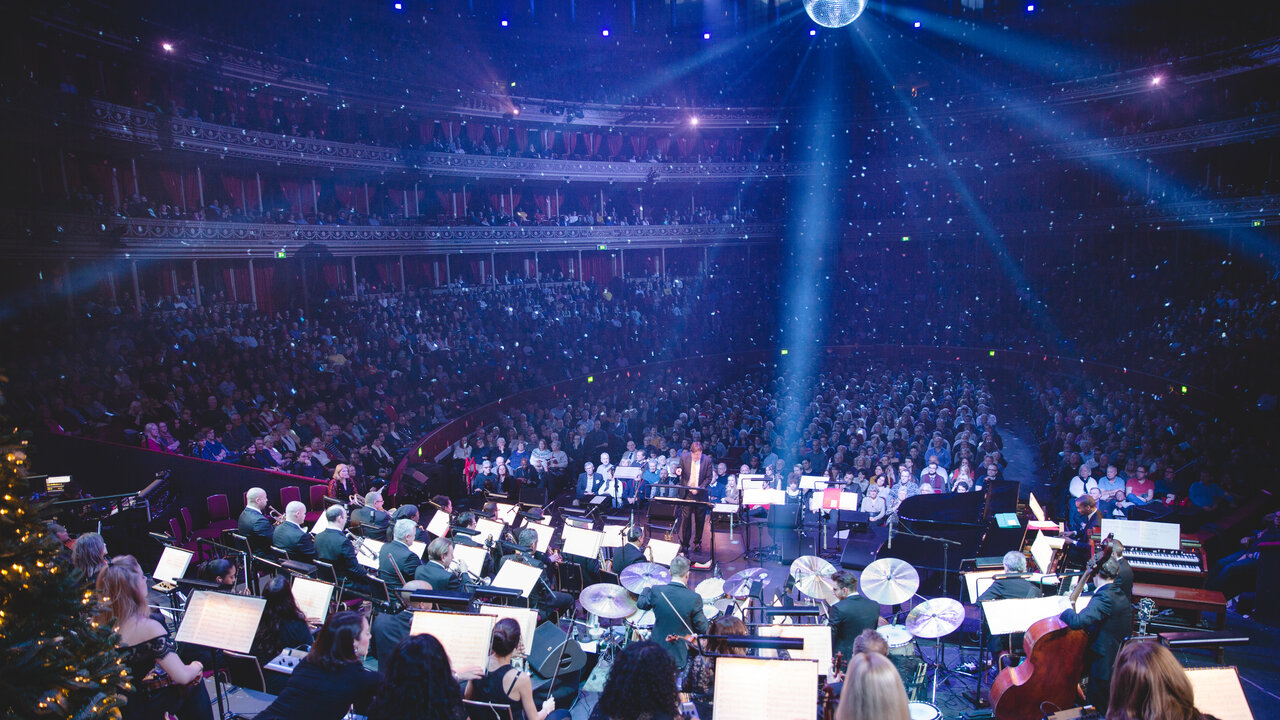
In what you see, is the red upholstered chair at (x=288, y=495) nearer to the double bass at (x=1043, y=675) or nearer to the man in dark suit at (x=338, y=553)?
the man in dark suit at (x=338, y=553)

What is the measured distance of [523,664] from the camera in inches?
222

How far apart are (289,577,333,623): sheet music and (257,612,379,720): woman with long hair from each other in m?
2.03

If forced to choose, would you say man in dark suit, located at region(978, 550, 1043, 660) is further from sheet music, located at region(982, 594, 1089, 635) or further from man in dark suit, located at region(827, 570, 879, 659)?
man in dark suit, located at region(827, 570, 879, 659)

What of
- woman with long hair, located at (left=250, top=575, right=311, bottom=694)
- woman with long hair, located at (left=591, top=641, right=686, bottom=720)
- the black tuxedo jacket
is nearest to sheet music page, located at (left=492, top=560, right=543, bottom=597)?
woman with long hair, located at (left=250, top=575, right=311, bottom=694)

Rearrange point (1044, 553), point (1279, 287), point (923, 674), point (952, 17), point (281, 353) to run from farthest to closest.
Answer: point (952, 17) < point (1279, 287) < point (281, 353) < point (1044, 553) < point (923, 674)

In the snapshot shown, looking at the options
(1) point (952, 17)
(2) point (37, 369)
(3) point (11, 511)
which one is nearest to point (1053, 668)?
(3) point (11, 511)

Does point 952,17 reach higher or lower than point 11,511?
higher

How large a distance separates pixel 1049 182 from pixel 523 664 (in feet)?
98.1

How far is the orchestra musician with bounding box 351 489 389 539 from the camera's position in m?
8.90

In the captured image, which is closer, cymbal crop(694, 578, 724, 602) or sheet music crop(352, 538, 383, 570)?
cymbal crop(694, 578, 724, 602)

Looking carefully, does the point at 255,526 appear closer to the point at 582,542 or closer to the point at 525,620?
the point at 582,542

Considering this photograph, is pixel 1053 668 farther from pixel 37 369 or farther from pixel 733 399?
pixel 37 369

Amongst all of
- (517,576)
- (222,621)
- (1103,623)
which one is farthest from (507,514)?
(1103,623)

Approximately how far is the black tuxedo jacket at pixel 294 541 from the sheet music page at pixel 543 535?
7.78 feet
